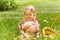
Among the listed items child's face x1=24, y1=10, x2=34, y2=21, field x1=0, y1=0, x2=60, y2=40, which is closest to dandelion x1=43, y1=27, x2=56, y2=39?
field x1=0, y1=0, x2=60, y2=40

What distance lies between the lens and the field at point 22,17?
6.42 ft

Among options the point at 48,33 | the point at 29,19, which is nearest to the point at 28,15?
the point at 29,19

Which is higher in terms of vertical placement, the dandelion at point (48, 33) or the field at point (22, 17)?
the field at point (22, 17)

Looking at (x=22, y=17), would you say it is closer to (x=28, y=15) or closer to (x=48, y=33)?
(x=28, y=15)

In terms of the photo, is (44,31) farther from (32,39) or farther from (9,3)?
(9,3)

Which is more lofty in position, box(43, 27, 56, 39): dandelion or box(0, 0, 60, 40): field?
box(0, 0, 60, 40): field

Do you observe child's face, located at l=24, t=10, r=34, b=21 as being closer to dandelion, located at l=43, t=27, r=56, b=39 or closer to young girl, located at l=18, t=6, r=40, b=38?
young girl, located at l=18, t=6, r=40, b=38

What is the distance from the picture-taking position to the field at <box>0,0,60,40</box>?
77.1 inches

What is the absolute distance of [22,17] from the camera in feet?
6.47

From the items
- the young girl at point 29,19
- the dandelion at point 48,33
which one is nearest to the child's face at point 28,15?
the young girl at point 29,19

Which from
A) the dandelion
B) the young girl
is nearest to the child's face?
the young girl

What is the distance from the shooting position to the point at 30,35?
195cm

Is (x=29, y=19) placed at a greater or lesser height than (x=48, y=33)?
greater

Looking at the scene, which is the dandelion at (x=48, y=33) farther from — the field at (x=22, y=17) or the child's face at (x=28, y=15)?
the child's face at (x=28, y=15)
